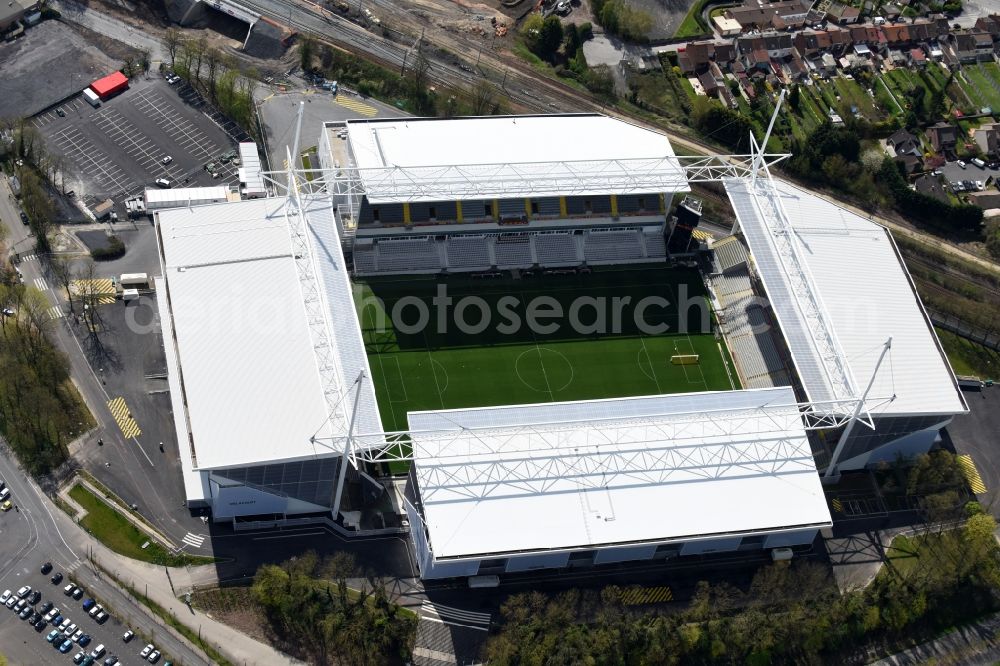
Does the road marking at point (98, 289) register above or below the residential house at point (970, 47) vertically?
below

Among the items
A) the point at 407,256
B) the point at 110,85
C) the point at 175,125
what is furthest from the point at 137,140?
the point at 407,256

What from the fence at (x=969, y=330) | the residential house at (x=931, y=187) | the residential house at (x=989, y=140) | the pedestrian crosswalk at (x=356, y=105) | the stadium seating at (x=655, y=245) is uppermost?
the pedestrian crosswalk at (x=356, y=105)

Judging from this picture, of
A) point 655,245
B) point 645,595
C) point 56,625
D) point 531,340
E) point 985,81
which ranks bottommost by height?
point 645,595

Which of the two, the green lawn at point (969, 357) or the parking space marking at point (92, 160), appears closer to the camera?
the green lawn at point (969, 357)

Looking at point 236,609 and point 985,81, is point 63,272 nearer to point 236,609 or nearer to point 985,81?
point 236,609

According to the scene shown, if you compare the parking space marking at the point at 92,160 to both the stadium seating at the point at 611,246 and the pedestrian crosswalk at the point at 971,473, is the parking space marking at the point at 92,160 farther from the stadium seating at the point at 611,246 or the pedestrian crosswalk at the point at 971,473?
the pedestrian crosswalk at the point at 971,473

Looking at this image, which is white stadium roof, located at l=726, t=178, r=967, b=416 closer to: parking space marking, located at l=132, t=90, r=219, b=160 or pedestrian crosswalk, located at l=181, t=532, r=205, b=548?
pedestrian crosswalk, located at l=181, t=532, r=205, b=548

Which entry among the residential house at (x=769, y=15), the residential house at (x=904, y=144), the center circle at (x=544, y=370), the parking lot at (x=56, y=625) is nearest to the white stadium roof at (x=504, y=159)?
the center circle at (x=544, y=370)

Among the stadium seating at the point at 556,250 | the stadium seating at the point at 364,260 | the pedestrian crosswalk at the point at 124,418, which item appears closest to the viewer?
the pedestrian crosswalk at the point at 124,418
